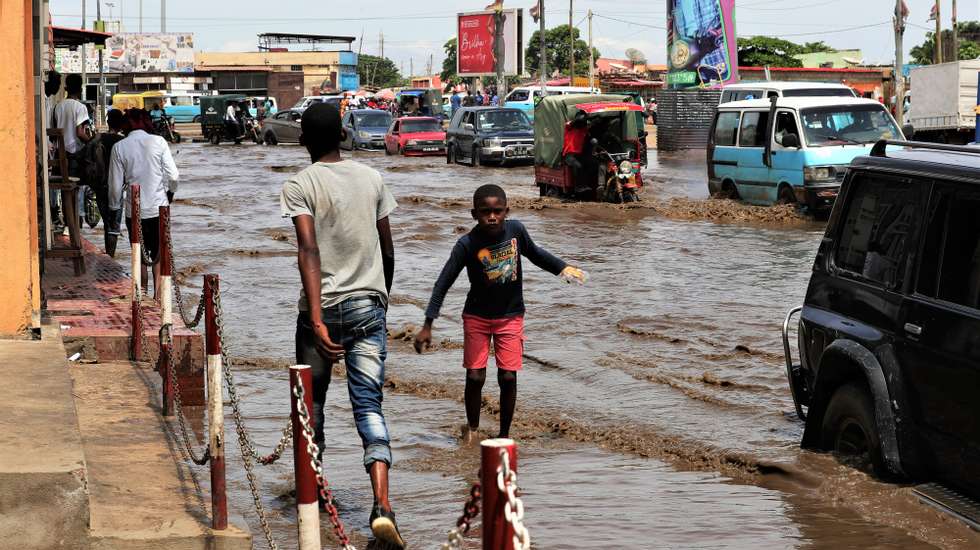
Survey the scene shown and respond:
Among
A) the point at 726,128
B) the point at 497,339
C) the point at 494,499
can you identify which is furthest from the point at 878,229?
the point at 726,128

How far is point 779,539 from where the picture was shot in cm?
569

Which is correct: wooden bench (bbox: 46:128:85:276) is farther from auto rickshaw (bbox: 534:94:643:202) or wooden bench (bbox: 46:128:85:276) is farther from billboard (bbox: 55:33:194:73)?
billboard (bbox: 55:33:194:73)

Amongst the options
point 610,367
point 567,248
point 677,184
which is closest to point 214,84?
point 677,184

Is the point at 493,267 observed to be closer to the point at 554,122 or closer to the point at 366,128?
the point at 554,122

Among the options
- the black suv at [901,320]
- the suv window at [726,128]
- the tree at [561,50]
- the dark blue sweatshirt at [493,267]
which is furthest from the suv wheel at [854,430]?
the tree at [561,50]

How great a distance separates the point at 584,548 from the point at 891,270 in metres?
1.89

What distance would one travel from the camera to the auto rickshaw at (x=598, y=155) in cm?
2352

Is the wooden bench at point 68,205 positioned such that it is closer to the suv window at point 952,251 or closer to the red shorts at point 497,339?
the red shorts at point 497,339

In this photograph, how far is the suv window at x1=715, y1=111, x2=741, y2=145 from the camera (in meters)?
21.0

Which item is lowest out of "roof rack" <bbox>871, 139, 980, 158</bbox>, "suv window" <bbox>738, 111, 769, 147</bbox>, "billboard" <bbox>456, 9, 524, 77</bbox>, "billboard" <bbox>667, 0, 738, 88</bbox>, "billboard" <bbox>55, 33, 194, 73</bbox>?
"roof rack" <bbox>871, 139, 980, 158</bbox>

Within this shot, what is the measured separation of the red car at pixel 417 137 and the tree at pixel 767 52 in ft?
111

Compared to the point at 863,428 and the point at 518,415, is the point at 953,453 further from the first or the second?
the point at 518,415

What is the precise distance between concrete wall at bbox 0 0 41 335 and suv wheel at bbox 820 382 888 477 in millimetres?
4244

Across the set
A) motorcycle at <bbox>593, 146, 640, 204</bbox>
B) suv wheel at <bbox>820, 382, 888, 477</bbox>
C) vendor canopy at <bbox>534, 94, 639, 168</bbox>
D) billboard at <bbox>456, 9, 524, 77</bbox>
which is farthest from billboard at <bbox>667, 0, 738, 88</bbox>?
suv wheel at <bbox>820, 382, 888, 477</bbox>
